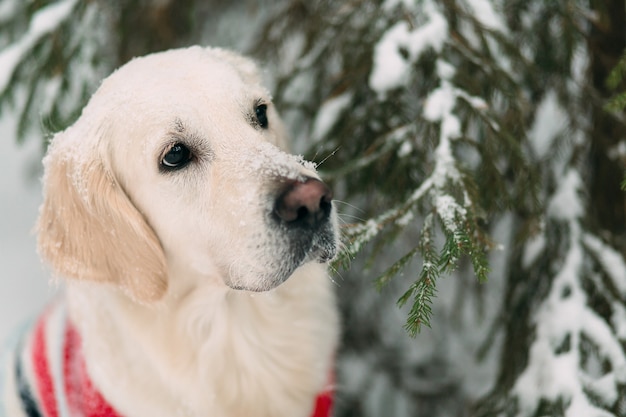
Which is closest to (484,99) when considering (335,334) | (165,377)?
(335,334)

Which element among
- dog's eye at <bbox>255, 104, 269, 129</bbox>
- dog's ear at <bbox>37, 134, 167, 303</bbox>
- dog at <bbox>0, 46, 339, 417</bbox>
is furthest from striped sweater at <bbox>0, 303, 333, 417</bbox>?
dog's eye at <bbox>255, 104, 269, 129</bbox>

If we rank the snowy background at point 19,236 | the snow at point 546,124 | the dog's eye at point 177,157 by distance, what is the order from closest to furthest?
the dog's eye at point 177,157, the snow at point 546,124, the snowy background at point 19,236

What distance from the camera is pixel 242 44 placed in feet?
14.1

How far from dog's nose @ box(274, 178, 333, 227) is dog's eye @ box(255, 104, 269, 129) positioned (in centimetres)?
51

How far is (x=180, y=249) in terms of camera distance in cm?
220

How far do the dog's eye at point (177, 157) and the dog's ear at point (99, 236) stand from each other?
8.0 inches

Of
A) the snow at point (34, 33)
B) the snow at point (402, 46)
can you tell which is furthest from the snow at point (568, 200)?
the snow at point (34, 33)

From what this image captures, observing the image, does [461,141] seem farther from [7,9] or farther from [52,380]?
[7,9]

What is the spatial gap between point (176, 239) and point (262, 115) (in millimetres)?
566

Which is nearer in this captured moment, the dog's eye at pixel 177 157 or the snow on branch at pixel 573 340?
the dog's eye at pixel 177 157

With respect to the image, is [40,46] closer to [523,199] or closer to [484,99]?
[484,99]

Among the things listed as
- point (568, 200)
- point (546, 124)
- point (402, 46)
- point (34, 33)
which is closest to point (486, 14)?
point (402, 46)

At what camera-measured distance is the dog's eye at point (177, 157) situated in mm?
2133

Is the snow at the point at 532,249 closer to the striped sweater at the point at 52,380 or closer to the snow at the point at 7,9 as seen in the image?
the striped sweater at the point at 52,380
